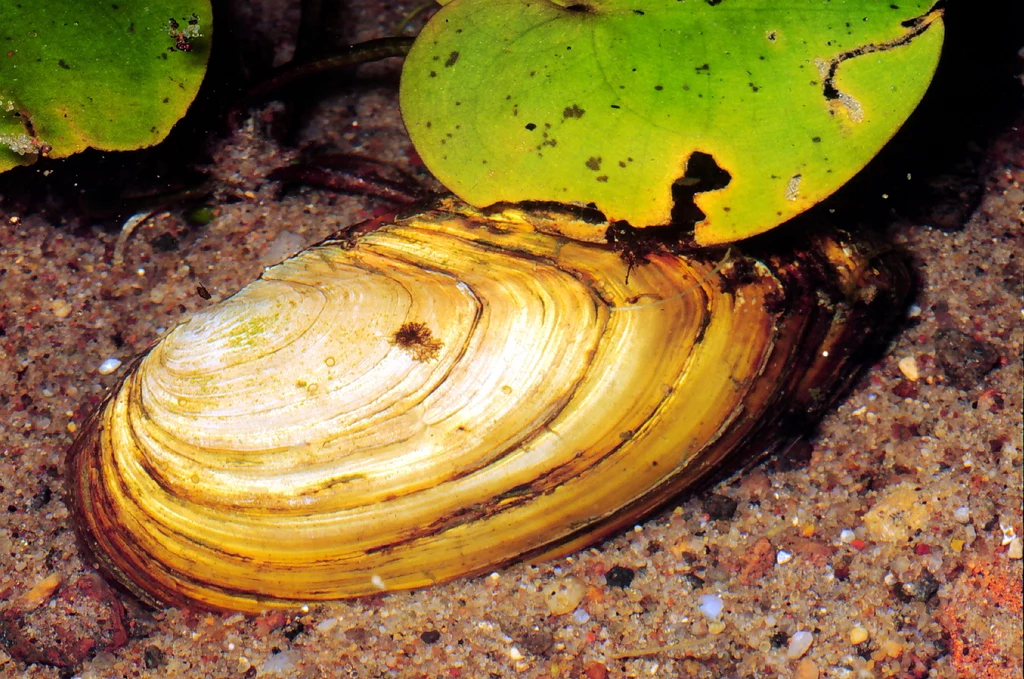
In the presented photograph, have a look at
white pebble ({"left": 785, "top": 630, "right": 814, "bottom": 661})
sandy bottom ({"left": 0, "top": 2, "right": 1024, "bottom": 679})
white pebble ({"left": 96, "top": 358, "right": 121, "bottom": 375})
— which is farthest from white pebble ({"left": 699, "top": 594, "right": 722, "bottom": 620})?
white pebble ({"left": 96, "top": 358, "right": 121, "bottom": 375})

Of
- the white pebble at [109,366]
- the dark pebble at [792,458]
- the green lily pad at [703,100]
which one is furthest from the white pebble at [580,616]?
the white pebble at [109,366]

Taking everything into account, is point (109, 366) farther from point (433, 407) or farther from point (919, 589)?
point (919, 589)

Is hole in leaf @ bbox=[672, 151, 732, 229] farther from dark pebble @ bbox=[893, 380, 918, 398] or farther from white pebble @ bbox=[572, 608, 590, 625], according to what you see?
→ white pebble @ bbox=[572, 608, 590, 625]

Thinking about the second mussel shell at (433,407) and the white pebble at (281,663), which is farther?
the white pebble at (281,663)

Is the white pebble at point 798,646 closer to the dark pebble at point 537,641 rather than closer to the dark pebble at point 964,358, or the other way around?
the dark pebble at point 537,641

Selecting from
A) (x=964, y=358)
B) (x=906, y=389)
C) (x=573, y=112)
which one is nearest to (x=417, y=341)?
(x=573, y=112)

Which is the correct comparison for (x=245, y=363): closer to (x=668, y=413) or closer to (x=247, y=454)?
(x=247, y=454)

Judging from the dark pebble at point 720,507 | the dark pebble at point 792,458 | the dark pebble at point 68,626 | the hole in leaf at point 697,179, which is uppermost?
the hole in leaf at point 697,179

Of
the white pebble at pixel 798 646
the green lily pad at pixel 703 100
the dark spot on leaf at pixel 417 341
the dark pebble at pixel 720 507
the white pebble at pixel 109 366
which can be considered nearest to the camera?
the green lily pad at pixel 703 100

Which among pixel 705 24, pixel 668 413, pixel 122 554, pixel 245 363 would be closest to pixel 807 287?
pixel 668 413
